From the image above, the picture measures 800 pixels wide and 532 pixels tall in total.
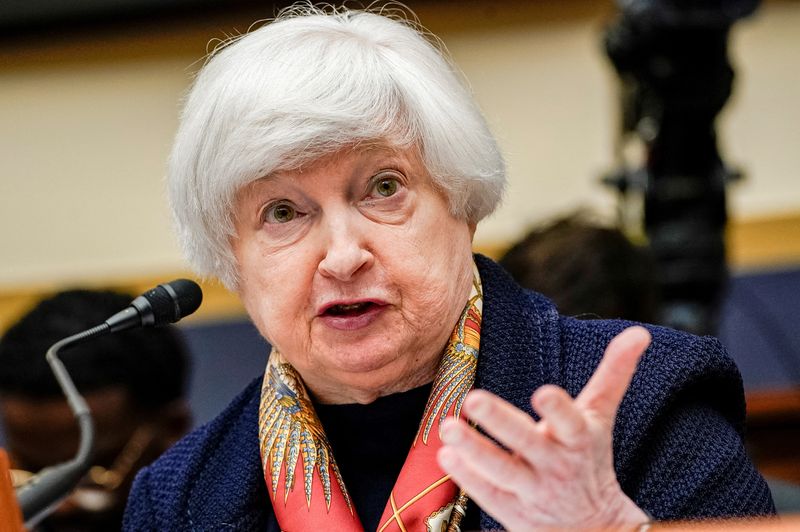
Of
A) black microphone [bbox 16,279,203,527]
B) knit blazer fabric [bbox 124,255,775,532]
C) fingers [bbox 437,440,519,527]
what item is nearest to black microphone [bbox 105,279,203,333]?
black microphone [bbox 16,279,203,527]

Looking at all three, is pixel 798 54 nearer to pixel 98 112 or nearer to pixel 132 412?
pixel 98 112

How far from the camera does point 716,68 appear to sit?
8.46ft

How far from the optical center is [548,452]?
111 cm

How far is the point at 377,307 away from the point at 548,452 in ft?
1.45

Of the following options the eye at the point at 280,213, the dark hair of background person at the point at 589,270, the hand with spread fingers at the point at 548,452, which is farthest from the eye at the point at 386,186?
the dark hair of background person at the point at 589,270

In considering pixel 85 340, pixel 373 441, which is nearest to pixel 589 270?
pixel 373 441

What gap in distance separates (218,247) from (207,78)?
233 millimetres

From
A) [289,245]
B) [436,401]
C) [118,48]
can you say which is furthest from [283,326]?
[118,48]

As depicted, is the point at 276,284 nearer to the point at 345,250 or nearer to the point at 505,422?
the point at 345,250

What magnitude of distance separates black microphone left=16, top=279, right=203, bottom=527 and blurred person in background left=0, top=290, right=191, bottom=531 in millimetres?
637

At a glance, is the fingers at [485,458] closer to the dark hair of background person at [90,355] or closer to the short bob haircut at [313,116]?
the short bob haircut at [313,116]

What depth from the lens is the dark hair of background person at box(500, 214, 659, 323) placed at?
2.28 meters

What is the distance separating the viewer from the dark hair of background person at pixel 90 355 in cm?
248

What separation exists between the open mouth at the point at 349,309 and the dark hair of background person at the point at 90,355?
1145mm
